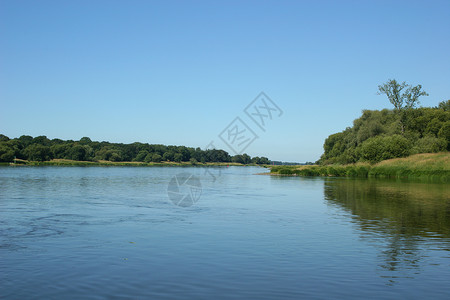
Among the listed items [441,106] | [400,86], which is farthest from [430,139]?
[441,106]

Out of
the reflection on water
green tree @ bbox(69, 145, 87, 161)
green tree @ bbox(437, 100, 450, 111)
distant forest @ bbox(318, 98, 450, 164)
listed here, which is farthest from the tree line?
green tree @ bbox(69, 145, 87, 161)

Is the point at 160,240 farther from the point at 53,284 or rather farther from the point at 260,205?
the point at 260,205

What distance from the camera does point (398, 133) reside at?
308 feet

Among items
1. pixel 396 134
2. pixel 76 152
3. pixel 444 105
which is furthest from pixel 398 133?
pixel 76 152

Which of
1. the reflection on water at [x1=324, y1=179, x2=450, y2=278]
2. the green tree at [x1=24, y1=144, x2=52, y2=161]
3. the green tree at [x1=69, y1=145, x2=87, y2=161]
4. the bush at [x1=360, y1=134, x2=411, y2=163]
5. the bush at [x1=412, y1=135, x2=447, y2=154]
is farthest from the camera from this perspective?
the green tree at [x1=69, y1=145, x2=87, y2=161]

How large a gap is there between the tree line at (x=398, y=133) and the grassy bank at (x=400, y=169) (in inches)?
122

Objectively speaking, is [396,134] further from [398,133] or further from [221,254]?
[221,254]

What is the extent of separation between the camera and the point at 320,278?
1066cm

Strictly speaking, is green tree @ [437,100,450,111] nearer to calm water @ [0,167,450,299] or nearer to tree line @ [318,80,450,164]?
tree line @ [318,80,450,164]

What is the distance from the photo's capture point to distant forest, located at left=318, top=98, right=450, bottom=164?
273 ft

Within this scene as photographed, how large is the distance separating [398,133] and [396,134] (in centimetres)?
588

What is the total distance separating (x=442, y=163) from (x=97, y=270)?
7480 cm

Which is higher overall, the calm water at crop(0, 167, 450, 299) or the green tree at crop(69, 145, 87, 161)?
the green tree at crop(69, 145, 87, 161)

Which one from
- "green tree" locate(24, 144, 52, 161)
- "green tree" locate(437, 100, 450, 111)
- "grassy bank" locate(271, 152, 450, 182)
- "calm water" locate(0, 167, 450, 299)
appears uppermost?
"green tree" locate(437, 100, 450, 111)
